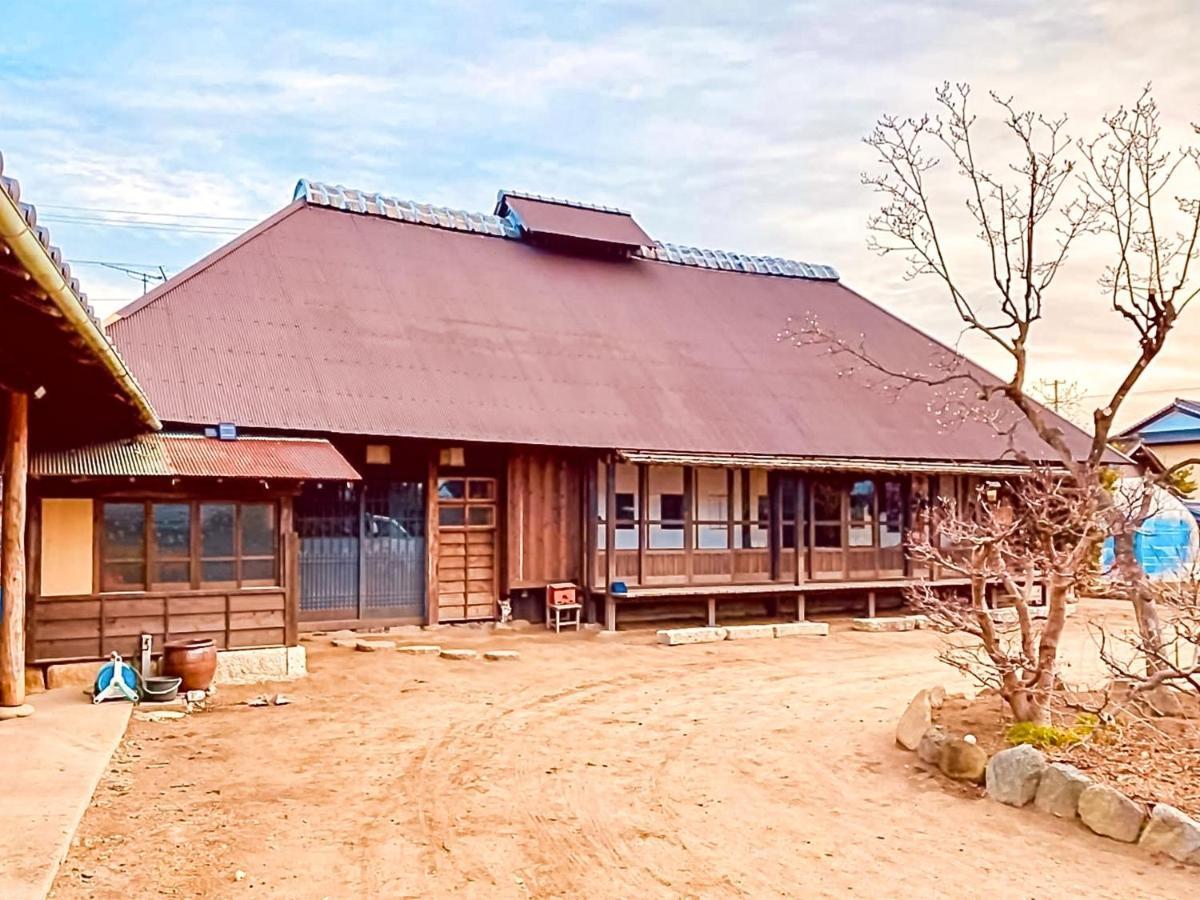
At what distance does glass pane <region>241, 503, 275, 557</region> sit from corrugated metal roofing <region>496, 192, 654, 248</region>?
10.2 meters

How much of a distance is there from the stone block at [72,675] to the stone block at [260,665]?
1.24 m

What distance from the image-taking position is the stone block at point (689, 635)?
14672 mm

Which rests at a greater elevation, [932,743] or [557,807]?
[932,743]

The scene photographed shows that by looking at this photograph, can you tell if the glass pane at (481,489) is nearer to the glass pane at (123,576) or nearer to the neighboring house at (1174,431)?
the glass pane at (123,576)

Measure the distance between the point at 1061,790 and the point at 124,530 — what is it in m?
9.46

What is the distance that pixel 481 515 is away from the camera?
15.4 meters

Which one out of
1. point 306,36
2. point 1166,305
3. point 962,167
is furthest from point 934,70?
point 306,36

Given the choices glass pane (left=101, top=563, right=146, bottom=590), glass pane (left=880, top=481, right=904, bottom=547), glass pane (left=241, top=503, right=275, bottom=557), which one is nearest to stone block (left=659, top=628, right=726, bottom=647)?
glass pane (left=880, top=481, right=904, bottom=547)

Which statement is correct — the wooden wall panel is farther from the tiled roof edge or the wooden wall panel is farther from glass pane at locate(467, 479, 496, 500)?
the tiled roof edge

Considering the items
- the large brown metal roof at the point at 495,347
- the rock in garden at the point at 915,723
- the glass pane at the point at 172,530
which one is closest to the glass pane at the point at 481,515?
the large brown metal roof at the point at 495,347

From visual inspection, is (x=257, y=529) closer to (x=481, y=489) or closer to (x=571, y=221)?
(x=481, y=489)

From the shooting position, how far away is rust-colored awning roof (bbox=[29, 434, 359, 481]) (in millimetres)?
9984

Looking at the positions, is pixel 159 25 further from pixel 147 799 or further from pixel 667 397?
pixel 147 799

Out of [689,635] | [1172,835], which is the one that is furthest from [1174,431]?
[1172,835]
